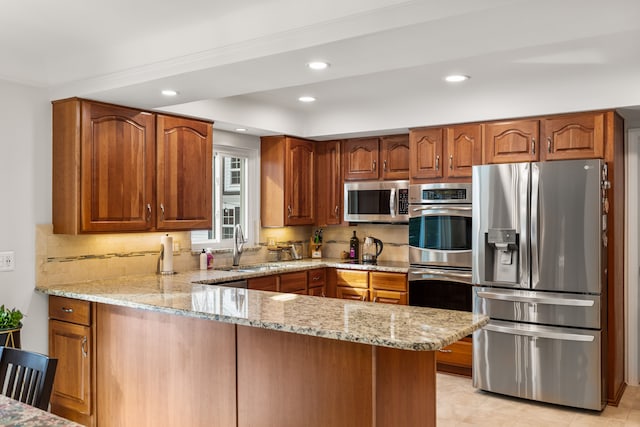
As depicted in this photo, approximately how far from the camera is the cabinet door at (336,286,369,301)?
5.04 meters

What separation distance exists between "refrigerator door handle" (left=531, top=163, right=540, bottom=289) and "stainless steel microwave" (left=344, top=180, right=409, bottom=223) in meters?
1.30

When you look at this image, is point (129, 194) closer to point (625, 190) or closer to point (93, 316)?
point (93, 316)

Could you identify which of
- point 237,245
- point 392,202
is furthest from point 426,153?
point 237,245

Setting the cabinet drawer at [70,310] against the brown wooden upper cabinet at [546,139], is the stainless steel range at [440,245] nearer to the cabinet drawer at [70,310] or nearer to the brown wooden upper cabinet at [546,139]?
the brown wooden upper cabinet at [546,139]

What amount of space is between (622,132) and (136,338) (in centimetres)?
386

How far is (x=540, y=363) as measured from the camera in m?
4.02

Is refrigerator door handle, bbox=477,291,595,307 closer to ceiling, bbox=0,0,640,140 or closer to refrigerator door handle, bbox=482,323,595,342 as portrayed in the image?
refrigerator door handle, bbox=482,323,595,342

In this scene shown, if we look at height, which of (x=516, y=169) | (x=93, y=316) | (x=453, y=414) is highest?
(x=516, y=169)

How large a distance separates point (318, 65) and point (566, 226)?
2269 mm

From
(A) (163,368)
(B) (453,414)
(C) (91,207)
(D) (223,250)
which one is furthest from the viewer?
(D) (223,250)

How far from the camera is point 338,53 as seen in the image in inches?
99.1

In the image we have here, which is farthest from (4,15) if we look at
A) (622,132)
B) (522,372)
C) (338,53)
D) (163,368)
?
(622,132)

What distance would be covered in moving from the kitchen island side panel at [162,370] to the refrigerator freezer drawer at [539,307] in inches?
92.0

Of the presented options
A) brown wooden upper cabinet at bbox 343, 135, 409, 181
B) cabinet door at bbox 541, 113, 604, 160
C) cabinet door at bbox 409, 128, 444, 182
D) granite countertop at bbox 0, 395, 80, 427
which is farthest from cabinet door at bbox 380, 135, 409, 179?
granite countertop at bbox 0, 395, 80, 427
